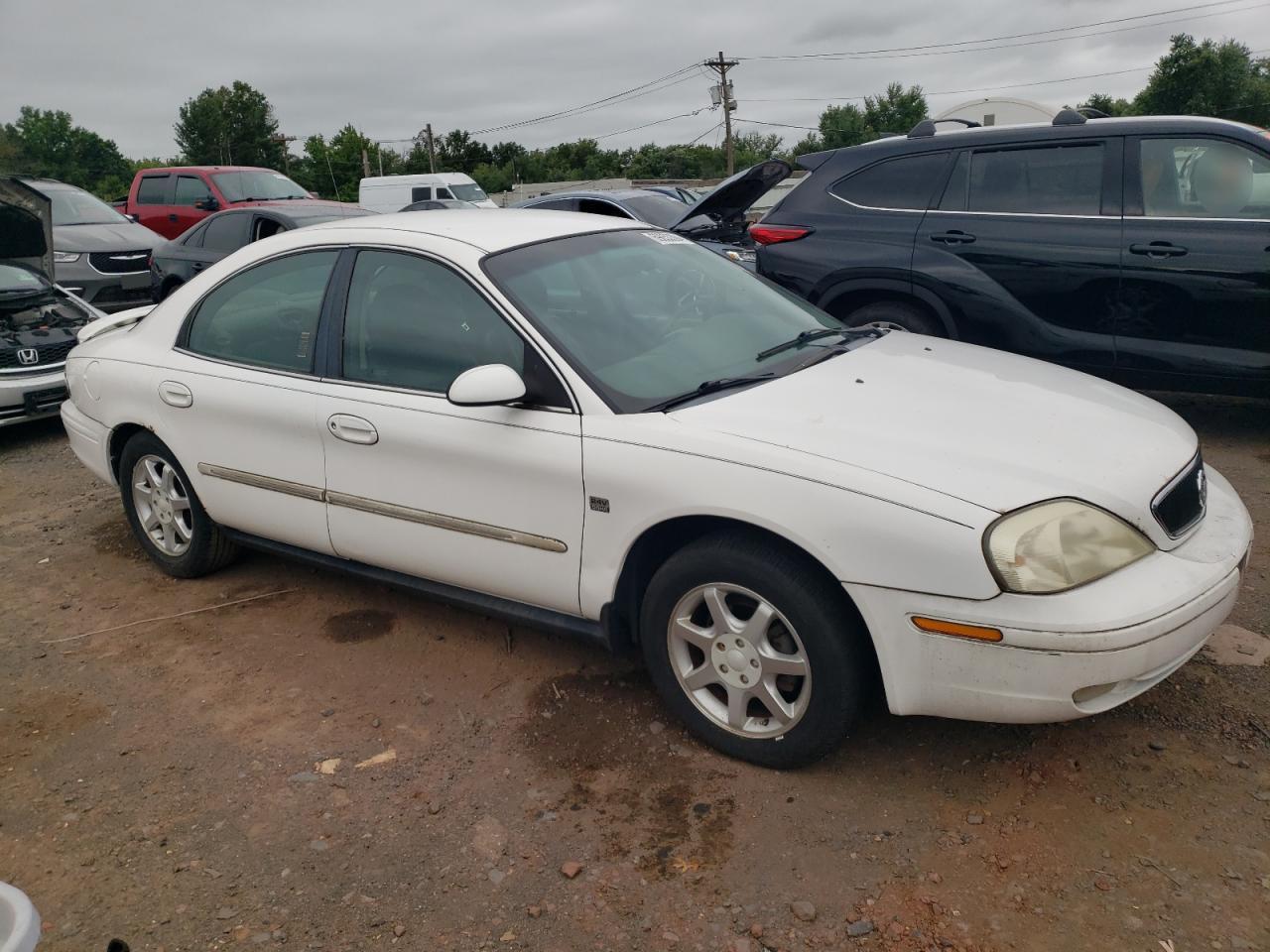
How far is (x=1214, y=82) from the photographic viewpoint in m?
47.4

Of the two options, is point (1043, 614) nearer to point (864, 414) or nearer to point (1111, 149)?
point (864, 414)

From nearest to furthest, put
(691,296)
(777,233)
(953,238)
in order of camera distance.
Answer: (691,296)
(953,238)
(777,233)

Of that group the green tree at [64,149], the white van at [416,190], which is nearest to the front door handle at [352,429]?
the white van at [416,190]

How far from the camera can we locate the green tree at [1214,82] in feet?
154

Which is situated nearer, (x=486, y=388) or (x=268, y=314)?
(x=486, y=388)

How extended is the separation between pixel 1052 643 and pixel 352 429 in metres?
2.38

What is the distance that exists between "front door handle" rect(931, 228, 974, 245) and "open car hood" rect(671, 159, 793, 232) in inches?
53.4

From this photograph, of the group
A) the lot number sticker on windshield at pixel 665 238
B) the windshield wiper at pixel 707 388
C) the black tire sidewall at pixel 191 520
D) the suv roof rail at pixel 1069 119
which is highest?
the suv roof rail at pixel 1069 119

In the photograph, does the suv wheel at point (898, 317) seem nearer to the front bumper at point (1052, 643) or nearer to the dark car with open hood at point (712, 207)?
the dark car with open hood at point (712, 207)

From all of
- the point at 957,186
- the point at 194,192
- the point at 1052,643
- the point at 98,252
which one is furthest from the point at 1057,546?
the point at 194,192

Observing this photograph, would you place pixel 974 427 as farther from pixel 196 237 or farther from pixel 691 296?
pixel 196 237

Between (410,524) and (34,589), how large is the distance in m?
2.34

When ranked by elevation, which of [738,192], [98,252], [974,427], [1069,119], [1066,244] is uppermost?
[1069,119]

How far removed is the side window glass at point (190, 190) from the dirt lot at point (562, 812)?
12953 millimetres
